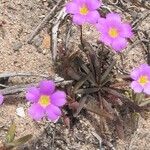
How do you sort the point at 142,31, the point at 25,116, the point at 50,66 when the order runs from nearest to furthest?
the point at 25,116 < the point at 50,66 < the point at 142,31

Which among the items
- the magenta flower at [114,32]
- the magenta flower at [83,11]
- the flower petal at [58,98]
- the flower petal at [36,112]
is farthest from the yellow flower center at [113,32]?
the flower petal at [36,112]

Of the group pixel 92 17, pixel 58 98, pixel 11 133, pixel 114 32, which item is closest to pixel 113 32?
pixel 114 32

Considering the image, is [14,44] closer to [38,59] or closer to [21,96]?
[38,59]

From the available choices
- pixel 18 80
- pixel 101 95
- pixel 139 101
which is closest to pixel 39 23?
pixel 18 80

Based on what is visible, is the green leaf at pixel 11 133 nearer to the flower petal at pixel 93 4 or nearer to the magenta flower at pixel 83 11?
the magenta flower at pixel 83 11

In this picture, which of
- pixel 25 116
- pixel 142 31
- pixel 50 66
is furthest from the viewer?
pixel 142 31

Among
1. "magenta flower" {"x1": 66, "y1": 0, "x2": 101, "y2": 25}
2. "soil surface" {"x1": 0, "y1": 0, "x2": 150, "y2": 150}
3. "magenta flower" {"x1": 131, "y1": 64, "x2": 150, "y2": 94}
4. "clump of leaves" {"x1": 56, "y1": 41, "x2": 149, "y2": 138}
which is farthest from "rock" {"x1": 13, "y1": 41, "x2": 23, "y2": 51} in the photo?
"magenta flower" {"x1": 131, "y1": 64, "x2": 150, "y2": 94}

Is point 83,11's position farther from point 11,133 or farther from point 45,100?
point 11,133
